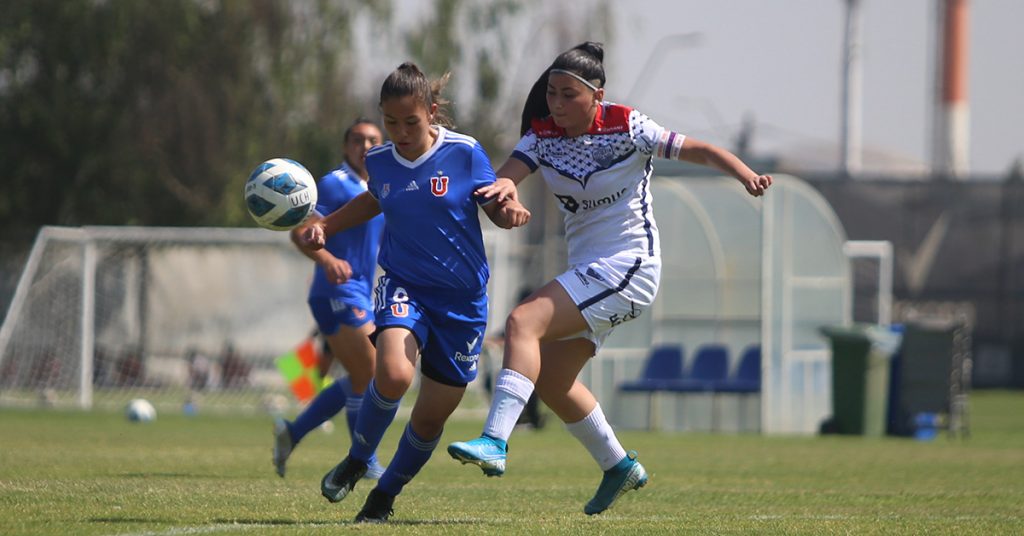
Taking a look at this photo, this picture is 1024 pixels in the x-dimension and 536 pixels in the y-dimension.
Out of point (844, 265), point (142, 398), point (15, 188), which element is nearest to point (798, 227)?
point (844, 265)

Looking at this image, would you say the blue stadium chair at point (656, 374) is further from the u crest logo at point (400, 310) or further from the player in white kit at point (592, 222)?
the u crest logo at point (400, 310)

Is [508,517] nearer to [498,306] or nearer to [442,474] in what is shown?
[442,474]

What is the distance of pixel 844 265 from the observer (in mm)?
21062

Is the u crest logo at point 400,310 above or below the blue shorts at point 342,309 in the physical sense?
above

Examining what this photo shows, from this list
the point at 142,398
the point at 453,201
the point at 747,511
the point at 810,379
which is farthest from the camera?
the point at 142,398

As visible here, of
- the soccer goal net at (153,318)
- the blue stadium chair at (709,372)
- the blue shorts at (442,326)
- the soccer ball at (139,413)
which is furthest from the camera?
the soccer goal net at (153,318)

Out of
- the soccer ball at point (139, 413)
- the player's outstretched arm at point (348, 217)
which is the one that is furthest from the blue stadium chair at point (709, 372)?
the player's outstretched arm at point (348, 217)

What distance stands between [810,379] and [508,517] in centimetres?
1411

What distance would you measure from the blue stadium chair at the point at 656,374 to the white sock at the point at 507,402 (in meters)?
13.5

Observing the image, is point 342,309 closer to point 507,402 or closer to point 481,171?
point 481,171

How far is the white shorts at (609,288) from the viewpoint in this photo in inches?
277

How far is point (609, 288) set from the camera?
7082mm


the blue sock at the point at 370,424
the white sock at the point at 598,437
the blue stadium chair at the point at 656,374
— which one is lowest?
the blue stadium chair at the point at 656,374

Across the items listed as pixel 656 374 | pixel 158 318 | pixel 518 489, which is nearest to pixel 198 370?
pixel 158 318
